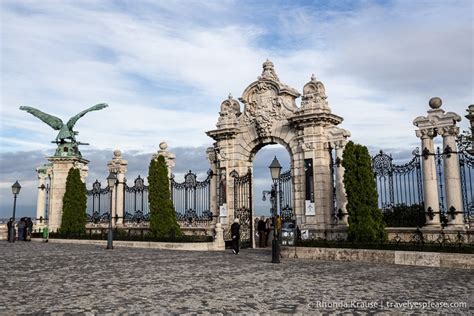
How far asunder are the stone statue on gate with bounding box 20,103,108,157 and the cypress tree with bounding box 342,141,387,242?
70.4 feet

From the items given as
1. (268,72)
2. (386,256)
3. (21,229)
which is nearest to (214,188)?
(268,72)

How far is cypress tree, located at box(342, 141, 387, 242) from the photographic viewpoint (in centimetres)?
1728

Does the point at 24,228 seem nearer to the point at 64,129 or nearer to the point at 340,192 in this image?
the point at 64,129

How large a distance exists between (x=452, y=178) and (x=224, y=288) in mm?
11368

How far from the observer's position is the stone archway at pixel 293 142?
21188 millimetres

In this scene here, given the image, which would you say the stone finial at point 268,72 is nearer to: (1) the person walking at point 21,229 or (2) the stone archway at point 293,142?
(2) the stone archway at point 293,142

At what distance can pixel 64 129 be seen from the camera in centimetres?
3250

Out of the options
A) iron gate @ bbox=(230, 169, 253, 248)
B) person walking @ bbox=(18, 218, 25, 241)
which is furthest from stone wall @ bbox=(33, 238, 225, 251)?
person walking @ bbox=(18, 218, 25, 241)

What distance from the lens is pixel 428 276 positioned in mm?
12039

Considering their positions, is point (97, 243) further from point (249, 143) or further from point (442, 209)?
point (442, 209)

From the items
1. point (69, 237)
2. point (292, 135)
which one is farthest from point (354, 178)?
point (69, 237)

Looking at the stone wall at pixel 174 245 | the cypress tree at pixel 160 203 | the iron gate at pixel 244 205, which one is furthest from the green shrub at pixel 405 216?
the cypress tree at pixel 160 203

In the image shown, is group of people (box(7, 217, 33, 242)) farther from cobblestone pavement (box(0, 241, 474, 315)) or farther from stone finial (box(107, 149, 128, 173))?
cobblestone pavement (box(0, 241, 474, 315))

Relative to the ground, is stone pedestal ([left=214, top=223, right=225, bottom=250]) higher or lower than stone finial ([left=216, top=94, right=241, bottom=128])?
lower
